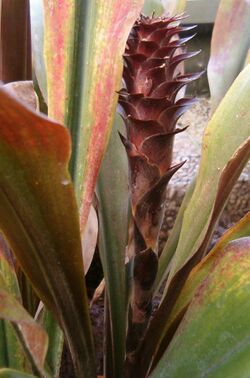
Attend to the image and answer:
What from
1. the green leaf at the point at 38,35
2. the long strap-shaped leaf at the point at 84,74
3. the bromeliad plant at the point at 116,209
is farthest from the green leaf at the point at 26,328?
the green leaf at the point at 38,35

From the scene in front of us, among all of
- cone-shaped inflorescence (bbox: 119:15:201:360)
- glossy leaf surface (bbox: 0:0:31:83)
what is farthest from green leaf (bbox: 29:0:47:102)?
cone-shaped inflorescence (bbox: 119:15:201:360)

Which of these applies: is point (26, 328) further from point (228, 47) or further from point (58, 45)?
point (228, 47)

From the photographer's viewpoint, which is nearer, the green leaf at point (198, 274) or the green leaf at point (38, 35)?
the green leaf at point (198, 274)

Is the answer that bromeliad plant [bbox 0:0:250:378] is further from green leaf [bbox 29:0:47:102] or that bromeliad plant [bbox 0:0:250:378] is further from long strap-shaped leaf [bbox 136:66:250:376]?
green leaf [bbox 29:0:47:102]

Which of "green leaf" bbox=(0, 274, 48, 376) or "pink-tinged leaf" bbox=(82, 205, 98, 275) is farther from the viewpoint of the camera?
"pink-tinged leaf" bbox=(82, 205, 98, 275)

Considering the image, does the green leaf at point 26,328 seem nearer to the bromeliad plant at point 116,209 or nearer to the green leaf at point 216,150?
the bromeliad plant at point 116,209

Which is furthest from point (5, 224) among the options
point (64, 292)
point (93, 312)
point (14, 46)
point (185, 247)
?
point (93, 312)

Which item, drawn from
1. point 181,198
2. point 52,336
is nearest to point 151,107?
point 52,336

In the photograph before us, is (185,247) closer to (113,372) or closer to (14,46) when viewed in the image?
(113,372)
